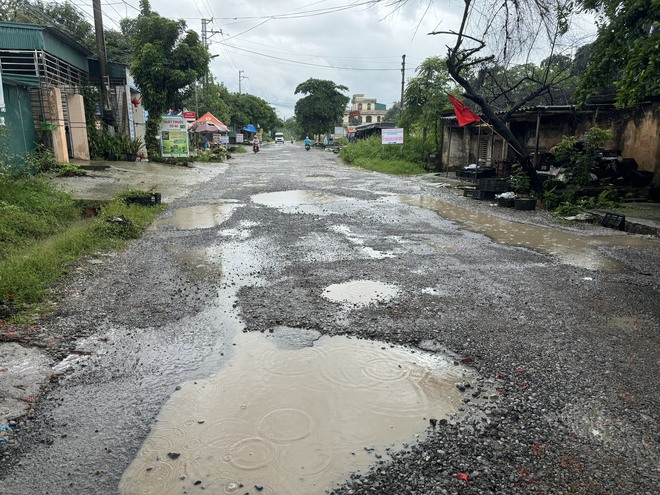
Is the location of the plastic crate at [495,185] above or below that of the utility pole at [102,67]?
below

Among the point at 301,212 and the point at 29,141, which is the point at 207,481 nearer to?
the point at 301,212

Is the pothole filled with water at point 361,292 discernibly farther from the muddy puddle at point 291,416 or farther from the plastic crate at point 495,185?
the plastic crate at point 495,185

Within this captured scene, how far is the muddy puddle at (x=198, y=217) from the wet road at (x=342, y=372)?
1846mm

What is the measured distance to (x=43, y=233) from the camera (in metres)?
7.86

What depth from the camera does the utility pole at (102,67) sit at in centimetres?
1841

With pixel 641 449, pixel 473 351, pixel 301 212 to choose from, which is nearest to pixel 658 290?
pixel 473 351

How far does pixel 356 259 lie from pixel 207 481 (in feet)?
15.2

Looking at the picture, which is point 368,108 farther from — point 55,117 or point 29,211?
point 29,211

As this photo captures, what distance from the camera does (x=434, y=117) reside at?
24438 millimetres

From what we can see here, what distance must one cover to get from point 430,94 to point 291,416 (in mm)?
23906

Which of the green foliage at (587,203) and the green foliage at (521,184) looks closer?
the green foliage at (587,203)

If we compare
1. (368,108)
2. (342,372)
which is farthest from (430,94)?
(368,108)

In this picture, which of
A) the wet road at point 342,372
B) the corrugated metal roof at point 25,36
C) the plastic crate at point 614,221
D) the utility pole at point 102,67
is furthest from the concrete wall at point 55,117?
the plastic crate at point 614,221

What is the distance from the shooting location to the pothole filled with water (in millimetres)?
5242
